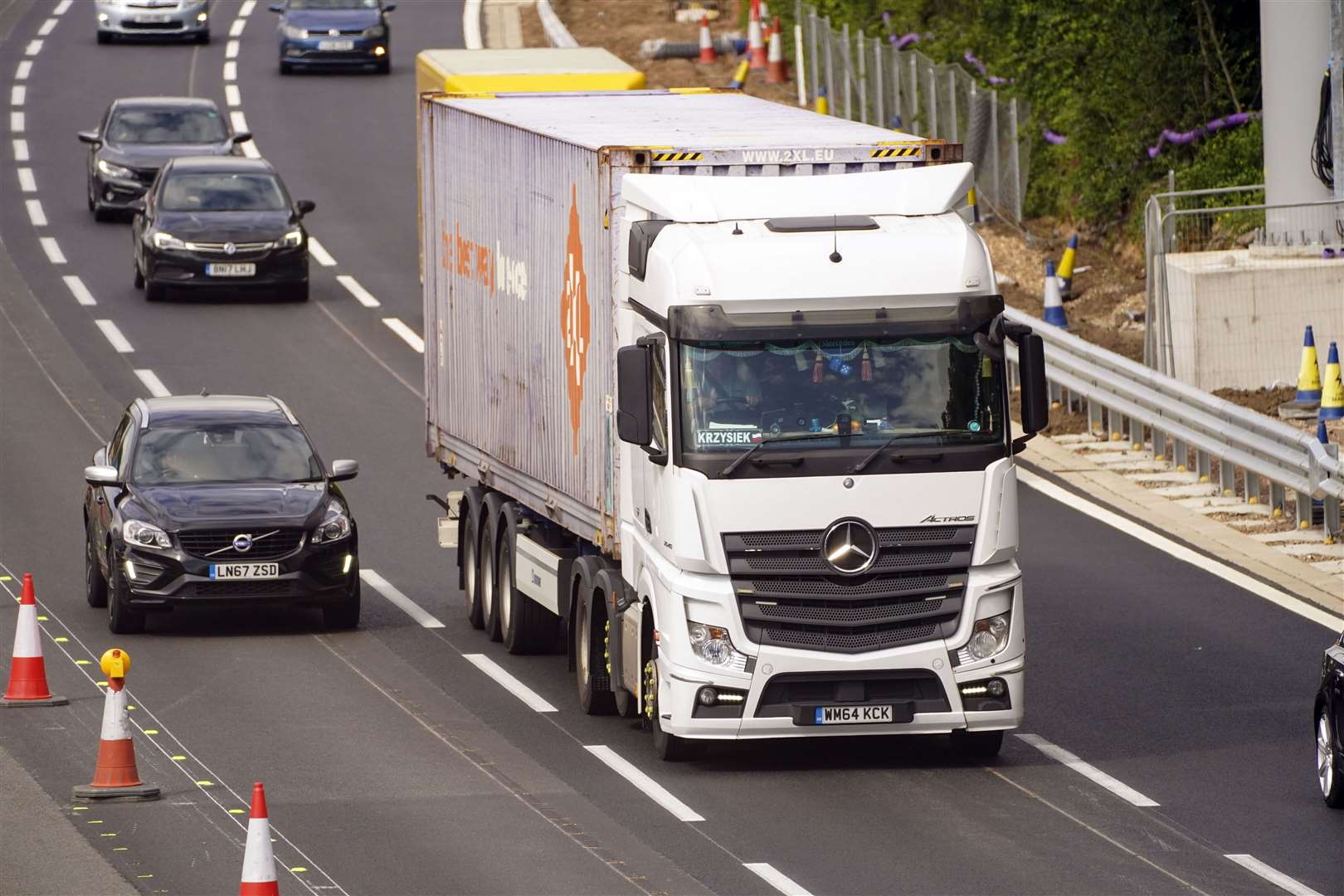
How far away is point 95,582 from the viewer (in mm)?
20297

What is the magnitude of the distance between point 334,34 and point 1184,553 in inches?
1376

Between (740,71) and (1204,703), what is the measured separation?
1224 inches

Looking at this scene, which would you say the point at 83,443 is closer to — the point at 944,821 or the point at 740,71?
the point at 944,821

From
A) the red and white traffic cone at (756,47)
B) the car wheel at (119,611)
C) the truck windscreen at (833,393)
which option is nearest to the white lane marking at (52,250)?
the red and white traffic cone at (756,47)

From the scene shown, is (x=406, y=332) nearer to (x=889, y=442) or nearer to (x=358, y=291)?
(x=358, y=291)

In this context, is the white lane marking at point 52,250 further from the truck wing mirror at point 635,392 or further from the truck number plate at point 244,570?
the truck wing mirror at point 635,392

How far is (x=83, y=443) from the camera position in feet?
89.0

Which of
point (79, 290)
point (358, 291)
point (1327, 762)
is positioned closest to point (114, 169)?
point (79, 290)

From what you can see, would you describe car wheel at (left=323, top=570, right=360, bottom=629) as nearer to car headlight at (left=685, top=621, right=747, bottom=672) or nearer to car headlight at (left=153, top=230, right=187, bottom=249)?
car headlight at (left=685, top=621, right=747, bottom=672)

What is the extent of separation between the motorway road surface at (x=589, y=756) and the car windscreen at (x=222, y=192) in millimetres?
Result: 6390

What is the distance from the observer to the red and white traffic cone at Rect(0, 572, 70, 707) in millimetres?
16641

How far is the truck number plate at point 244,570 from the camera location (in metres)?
19.1

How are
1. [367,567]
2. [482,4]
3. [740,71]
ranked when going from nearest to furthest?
1. [367,567]
2. [740,71]
3. [482,4]

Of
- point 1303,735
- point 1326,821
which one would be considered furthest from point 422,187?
point 1326,821
